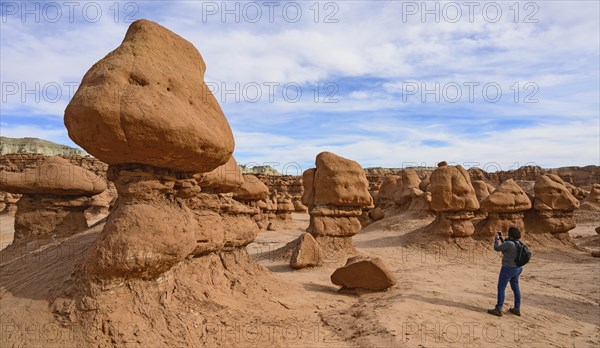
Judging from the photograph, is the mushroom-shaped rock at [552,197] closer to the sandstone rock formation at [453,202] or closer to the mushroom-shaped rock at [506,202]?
the mushroom-shaped rock at [506,202]

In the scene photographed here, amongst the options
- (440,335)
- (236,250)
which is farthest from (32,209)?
(440,335)

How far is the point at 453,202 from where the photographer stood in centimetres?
1295

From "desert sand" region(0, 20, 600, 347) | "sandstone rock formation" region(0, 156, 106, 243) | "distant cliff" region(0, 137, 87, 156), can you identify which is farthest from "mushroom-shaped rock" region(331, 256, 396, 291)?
"distant cliff" region(0, 137, 87, 156)

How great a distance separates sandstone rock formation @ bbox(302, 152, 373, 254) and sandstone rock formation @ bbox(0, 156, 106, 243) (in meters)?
6.00

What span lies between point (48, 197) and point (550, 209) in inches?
627

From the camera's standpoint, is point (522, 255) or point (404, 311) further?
point (522, 255)

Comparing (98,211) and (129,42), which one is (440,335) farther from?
(98,211)

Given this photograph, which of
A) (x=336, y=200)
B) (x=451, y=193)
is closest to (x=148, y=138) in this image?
(x=336, y=200)

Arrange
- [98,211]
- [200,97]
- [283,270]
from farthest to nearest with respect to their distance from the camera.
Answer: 1. [98,211]
2. [283,270]
3. [200,97]

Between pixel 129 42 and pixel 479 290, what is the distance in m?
7.34

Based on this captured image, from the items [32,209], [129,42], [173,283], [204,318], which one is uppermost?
[129,42]

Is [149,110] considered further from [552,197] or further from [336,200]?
[552,197]

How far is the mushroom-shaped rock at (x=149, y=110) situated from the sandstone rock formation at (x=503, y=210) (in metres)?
11.6

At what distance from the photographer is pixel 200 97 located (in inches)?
175
